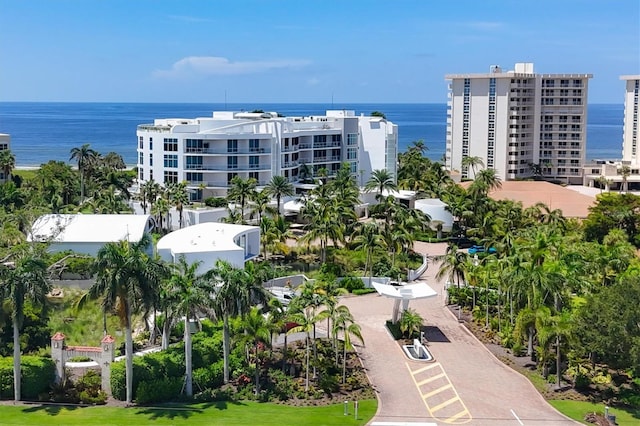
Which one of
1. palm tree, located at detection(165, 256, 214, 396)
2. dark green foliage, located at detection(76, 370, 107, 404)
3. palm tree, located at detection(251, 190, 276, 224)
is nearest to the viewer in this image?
dark green foliage, located at detection(76, 370, 107, 404)

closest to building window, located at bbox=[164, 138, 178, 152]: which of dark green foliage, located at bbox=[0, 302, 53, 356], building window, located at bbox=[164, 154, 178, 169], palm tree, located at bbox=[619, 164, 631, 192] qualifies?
building window, located at bbox=[164, 154, 178, 169]

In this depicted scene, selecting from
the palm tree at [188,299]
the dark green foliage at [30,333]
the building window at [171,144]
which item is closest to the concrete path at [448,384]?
the palm tree at [188,299]

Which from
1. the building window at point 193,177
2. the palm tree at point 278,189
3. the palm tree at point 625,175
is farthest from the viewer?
the palm tree at point 625,175

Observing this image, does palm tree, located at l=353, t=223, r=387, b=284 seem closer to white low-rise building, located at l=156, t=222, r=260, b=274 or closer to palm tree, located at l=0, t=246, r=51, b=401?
white low-rise building, located at l=156, t=222, r=260, b=274

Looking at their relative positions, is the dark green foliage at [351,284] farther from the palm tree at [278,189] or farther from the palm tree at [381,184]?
the palm tree at [381,184]

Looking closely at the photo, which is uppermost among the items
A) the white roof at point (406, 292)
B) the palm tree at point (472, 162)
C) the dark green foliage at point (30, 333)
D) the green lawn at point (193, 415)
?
the palm tree at point (472, 162)

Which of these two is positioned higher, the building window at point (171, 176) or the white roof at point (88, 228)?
the building window at point (171, 176)

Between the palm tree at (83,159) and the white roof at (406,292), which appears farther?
the palm tree at (83,159)

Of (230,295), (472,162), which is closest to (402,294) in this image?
(230,295)
